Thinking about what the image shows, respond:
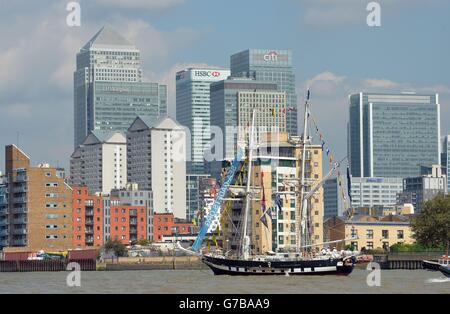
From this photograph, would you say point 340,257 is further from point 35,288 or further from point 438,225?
point 438,225

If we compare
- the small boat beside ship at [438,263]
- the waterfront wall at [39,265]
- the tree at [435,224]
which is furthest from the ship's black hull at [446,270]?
the waterfront wall at [39,265]

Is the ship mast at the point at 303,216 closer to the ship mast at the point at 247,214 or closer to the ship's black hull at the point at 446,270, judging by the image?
the ship mast at the point at 247,214

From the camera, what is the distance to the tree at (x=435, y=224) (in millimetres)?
184000

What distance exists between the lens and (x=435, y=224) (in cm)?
18438

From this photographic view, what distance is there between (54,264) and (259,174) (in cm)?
3321

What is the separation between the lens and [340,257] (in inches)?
5276

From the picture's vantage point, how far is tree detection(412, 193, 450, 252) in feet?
604

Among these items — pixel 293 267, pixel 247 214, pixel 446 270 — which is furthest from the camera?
pixel 247 214

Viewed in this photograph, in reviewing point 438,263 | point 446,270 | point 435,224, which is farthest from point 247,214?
point 435,224

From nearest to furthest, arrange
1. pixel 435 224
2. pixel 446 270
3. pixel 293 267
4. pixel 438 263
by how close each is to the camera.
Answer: pixel 446 270
pixel 293 267
pixel 438 263
pixel 435 224

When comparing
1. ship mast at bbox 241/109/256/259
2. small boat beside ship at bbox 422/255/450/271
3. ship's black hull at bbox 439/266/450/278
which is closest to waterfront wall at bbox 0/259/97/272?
ship mast at bbox 241/109/256/259

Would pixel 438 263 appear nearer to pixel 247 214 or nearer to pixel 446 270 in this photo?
pixel 446 270
